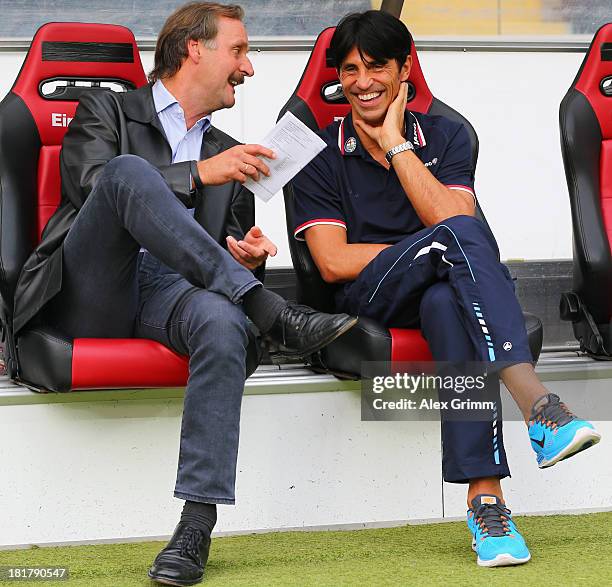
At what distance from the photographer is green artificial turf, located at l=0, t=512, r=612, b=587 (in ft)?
6.37

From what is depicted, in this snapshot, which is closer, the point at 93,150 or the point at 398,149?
the point at 93,150

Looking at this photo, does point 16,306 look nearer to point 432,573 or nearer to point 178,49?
point 178,49

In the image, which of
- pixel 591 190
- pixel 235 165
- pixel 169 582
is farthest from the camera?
pixel 591 190

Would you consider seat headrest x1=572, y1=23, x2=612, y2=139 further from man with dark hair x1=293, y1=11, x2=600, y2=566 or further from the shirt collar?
the shirt collar

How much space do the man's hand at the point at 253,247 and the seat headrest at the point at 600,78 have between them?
1.02 meters

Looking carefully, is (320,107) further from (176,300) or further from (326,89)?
(176,300)

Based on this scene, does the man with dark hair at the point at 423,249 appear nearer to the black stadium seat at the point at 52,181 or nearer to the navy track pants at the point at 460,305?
the navy track pants at the point at 460,305

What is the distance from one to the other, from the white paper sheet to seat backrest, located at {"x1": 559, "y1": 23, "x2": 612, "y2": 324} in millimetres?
796

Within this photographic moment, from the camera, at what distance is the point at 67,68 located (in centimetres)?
262

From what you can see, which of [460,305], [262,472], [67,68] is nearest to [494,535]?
[460,305]

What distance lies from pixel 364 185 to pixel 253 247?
0.41 meters

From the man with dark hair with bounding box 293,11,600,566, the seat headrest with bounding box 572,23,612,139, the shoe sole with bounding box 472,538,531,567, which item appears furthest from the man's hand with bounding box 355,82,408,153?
the shoe sole with bounding box 472,538,531,567

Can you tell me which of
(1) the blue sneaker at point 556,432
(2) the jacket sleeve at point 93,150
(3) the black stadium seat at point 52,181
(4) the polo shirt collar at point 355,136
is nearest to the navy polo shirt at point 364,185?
(4) the polo shirt collar at point 355,136

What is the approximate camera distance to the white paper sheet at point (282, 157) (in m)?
2.27
